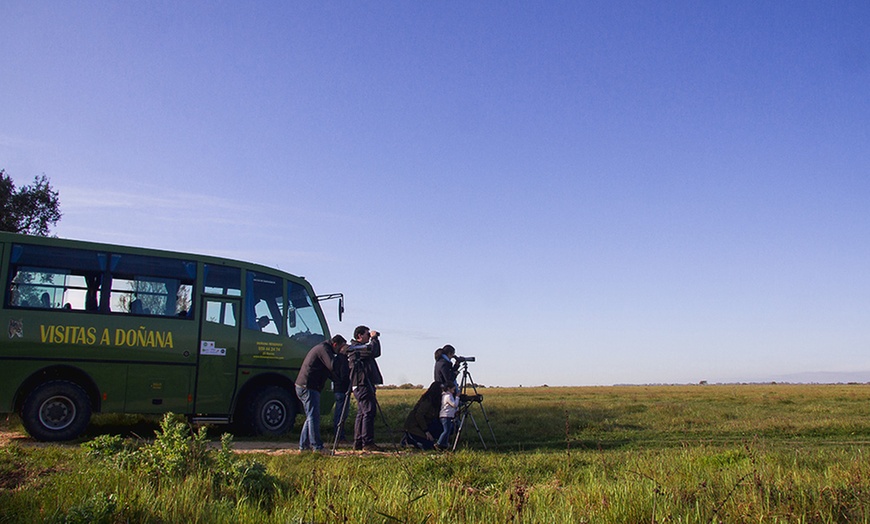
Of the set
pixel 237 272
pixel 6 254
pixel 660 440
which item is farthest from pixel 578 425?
pixel 6 254

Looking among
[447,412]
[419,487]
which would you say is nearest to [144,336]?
[447,412]

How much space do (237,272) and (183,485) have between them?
26.0 feet

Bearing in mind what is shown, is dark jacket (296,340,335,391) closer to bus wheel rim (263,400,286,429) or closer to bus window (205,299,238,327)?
bus wheel rim (263,400,286,429)

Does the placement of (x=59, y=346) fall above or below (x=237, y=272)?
below

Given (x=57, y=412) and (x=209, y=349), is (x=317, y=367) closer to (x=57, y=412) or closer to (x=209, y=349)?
(x=209, y=349)

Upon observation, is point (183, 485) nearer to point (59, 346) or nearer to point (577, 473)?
point (577, 473)

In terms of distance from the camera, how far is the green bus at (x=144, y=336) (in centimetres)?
1188

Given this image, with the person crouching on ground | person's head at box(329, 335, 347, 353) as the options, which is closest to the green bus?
person's head at box(329, 335, 347, 353)

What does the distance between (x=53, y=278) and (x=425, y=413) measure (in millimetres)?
6406

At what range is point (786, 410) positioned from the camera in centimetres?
2483

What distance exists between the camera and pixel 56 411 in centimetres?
1208

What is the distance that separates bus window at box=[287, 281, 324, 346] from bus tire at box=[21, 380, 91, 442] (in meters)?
3.93

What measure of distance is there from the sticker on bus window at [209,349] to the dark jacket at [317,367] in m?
2.08

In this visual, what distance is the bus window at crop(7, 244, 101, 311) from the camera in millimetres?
11844
